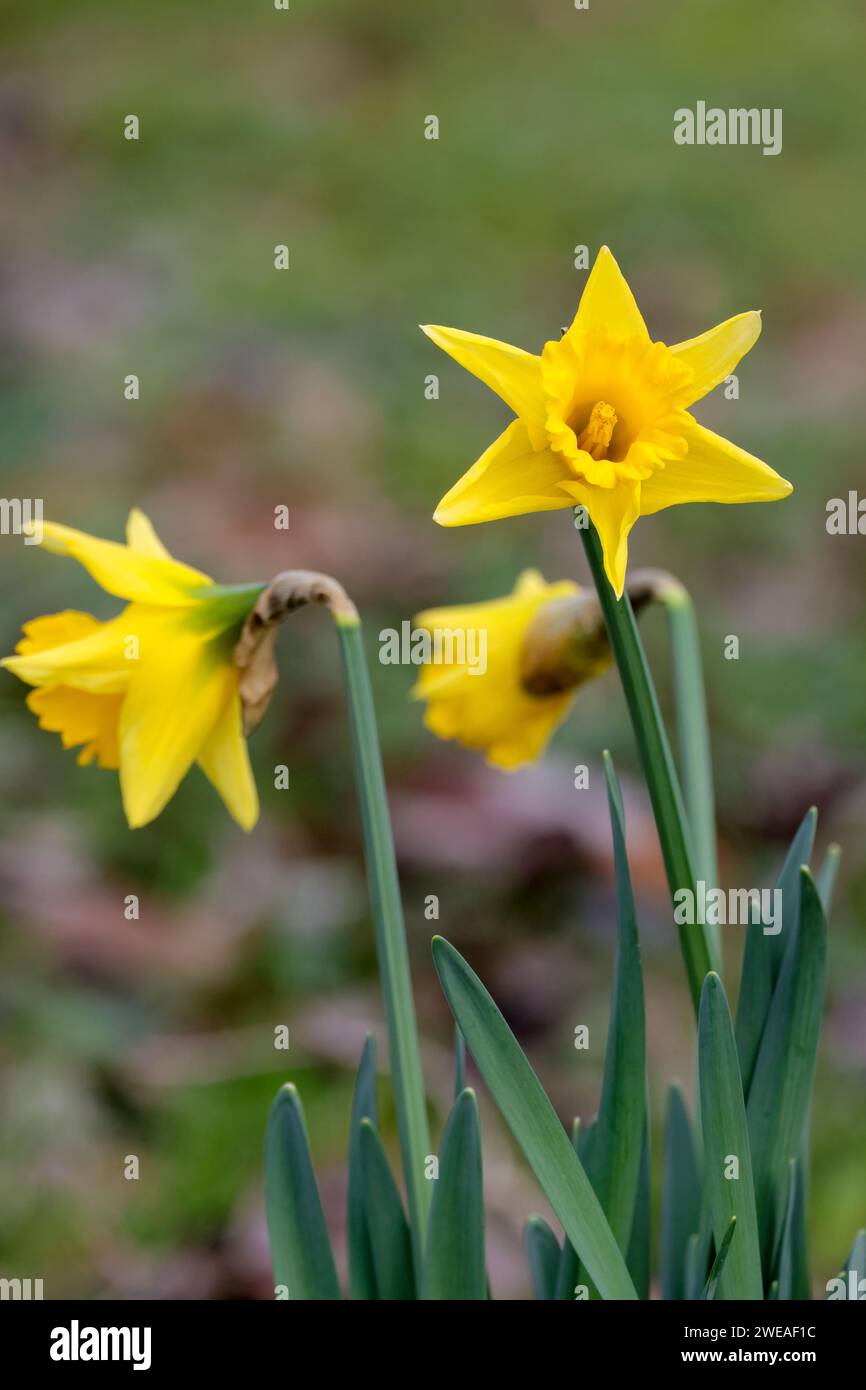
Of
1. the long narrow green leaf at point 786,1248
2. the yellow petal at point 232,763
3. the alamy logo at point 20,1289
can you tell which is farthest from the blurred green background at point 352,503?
the yellow petal at point 232,763

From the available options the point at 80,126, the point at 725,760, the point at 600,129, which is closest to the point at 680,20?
the point at 600,129

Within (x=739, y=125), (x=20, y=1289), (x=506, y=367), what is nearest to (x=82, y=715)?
(x=506, y=367)

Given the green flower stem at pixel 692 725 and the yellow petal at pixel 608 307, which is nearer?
the yellow petal at pixel 608 307

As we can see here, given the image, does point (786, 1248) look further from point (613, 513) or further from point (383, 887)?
point (613, 513)

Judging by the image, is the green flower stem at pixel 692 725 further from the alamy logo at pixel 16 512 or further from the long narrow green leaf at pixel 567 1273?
the alamy logo at pixel 16 512

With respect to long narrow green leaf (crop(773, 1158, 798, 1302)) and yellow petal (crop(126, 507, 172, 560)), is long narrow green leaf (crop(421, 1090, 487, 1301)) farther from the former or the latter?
yellow petal (crop(126, 507, 172, 560))
